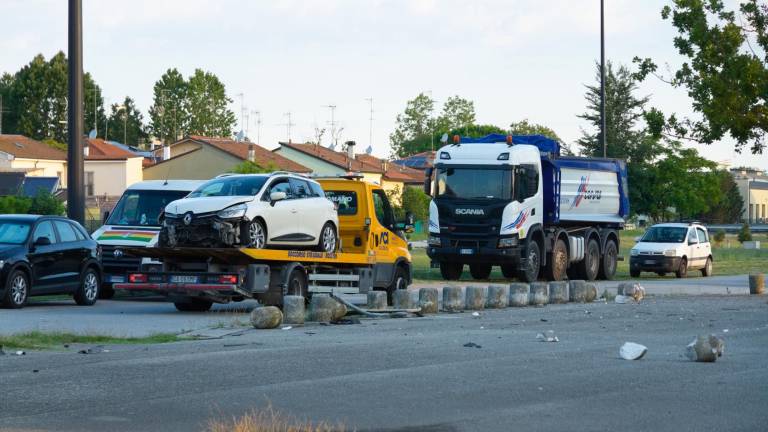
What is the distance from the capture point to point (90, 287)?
77.4ft

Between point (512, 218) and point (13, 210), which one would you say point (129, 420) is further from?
point (13, 210)

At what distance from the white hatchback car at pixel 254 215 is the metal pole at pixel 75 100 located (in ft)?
17.6

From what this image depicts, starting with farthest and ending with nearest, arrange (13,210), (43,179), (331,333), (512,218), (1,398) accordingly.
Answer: (43,179), (13,210), (512,218), (331,333), (1,398)

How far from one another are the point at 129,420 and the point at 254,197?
1165cm

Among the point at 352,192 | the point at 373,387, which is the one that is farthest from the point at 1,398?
the point at 352,192

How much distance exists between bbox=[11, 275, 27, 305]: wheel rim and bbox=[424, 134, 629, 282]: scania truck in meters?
13.6

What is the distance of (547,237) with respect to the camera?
34562 millimetres

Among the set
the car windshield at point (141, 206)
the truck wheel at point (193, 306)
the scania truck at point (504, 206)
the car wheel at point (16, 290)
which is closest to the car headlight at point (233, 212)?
the truck wheel at point (193, 306)

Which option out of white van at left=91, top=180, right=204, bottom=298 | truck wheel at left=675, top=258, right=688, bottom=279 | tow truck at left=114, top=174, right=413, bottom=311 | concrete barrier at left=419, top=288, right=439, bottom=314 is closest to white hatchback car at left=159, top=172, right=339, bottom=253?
tow truck at left=114, top=174, right=413, bottom=311

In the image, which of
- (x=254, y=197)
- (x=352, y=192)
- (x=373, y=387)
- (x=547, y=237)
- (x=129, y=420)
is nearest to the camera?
(x=129, y=420)

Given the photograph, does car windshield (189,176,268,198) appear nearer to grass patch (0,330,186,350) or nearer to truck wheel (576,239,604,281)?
grass patch (0,330,186,350)

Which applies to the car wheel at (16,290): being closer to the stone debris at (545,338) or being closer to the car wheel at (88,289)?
the car wheel at (88,289)

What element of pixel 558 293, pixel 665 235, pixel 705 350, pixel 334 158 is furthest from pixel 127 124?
pixel 705 350

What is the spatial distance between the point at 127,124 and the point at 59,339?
133 meters
